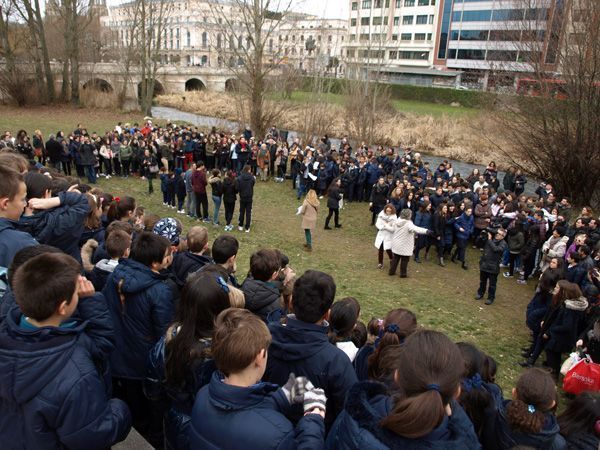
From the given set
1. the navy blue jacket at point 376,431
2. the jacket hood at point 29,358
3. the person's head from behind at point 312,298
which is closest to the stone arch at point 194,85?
the person's head from behind at point 312,298

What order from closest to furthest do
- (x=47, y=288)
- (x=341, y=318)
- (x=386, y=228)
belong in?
(x=47, y=288), (x=341, y=318), (x=386, y=228)

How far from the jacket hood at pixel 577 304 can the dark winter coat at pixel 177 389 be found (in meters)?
5.47

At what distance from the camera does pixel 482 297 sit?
31.0 feet

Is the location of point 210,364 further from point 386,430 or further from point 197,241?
point 197,241

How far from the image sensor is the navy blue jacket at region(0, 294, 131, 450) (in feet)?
6.56

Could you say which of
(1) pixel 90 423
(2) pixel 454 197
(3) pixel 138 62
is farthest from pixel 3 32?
(1) pixel 90 423

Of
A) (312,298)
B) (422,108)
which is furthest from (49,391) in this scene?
(422,108)

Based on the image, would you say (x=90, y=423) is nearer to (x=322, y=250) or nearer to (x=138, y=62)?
(x=322, y=250)

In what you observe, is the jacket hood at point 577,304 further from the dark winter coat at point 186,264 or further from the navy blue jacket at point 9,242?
the navy blue jacket at point 9,242

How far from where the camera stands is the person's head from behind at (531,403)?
110 inches

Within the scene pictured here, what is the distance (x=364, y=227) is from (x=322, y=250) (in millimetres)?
2676

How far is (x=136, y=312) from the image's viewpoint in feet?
10.8

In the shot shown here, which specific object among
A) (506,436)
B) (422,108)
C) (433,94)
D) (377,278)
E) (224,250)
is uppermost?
(433,94)

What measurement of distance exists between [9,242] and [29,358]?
4.35ft
